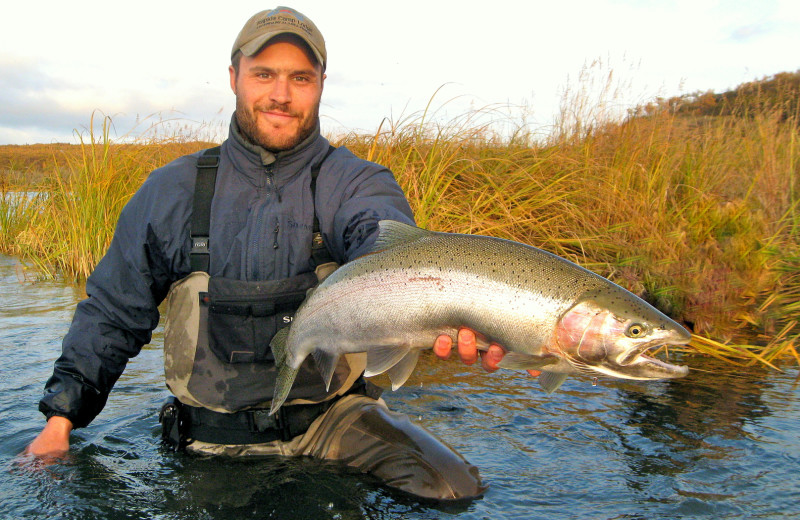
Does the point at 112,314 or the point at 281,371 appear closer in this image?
the point at 281,371

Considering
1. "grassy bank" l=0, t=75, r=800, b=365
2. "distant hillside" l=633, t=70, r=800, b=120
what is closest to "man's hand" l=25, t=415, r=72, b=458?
"grassy bank" l=0, t=75, r=800, b=365

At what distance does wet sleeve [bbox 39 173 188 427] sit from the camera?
2.95m

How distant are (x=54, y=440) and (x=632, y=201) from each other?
17.1ft

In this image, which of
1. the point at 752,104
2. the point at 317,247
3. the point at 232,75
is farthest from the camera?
the point at 752,104

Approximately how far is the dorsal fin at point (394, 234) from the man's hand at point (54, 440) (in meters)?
1.70

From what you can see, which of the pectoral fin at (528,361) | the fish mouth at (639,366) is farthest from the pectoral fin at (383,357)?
the fish mouth at (639,366)

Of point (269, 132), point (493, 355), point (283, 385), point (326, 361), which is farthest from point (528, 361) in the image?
point (269, 132)

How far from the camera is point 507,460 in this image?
3.18 metres

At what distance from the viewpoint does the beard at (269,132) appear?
120 inches

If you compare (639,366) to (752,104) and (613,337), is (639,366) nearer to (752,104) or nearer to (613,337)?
(613,337)

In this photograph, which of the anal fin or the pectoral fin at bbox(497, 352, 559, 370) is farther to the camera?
the anal fin

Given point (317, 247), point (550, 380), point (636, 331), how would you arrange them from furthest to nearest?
1. point (317, 247)
2. point (550, 380)
3. point (636, 331)

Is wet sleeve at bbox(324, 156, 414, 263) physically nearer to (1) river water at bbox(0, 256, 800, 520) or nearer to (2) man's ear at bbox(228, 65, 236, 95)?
(2) man's ear at bbox(228, 65, 236, 95)

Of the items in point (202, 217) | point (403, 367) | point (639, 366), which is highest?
point (202, 217)
